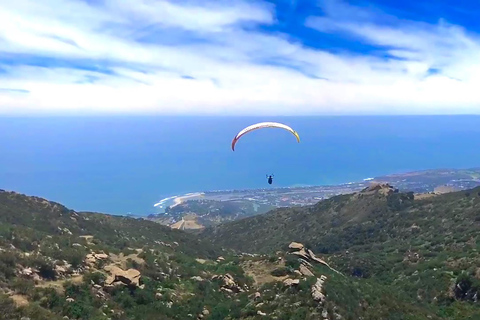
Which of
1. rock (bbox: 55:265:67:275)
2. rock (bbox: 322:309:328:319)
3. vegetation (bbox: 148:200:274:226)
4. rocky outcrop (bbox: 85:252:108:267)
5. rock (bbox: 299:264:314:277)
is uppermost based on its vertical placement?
rock (bbox: 55:265:67:275)

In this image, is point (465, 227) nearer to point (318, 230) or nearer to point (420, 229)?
point (420, 229)

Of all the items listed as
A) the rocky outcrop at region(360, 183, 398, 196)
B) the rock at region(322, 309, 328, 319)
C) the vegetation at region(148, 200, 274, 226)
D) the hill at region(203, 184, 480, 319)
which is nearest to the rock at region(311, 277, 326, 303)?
the rock at region(322, 309, 328, 319)

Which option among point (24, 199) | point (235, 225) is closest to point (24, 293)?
point (24, 199)

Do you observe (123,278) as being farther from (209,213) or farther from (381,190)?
(209,213)

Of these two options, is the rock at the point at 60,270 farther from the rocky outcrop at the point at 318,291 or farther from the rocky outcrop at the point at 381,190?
the rocky outcrop at the point at 381,190

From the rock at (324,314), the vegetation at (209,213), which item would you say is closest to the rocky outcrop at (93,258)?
the rock at (324,314)

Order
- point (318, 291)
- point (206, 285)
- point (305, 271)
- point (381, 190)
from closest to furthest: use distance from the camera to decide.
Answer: point (318, 291) → point (206, 285) → point (305, 271) → point (381, 190)

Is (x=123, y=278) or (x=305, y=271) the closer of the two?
(x=123, y=278)

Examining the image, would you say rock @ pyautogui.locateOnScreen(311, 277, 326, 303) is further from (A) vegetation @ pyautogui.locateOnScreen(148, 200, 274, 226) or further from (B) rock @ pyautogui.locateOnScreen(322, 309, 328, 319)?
(A) vegetation @ pyautogui.locateOnScreen(148, 200, 274, 226)

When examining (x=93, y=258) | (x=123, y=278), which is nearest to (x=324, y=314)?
(x=123, y=278)

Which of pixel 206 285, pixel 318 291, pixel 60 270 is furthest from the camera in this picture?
pixel 206 285

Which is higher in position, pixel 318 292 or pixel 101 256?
pixel 101 256

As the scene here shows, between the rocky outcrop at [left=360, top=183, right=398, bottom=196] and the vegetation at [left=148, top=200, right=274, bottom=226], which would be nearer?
the rocky outcrop at [left=360, top=183, right=398, bottom=196]
